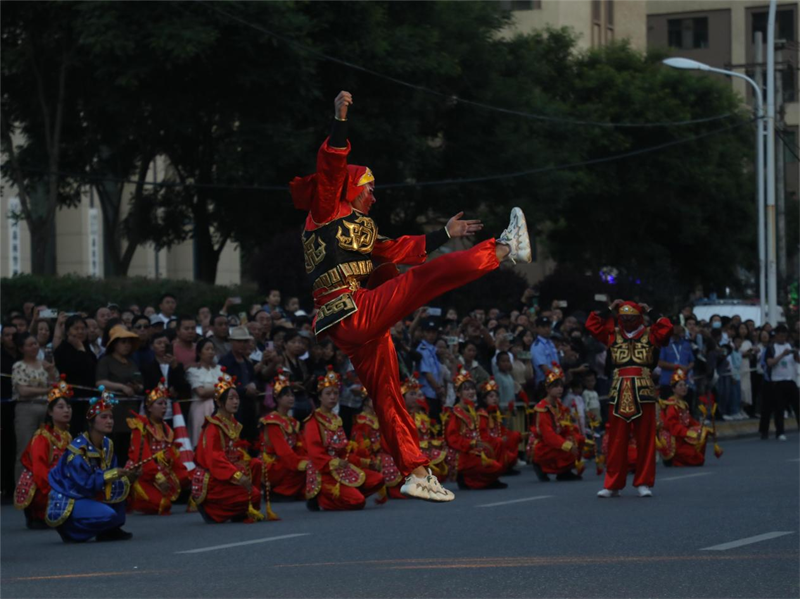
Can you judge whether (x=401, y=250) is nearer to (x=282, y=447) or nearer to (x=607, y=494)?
(x=282, y=447)

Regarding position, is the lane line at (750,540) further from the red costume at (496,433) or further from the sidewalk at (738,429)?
the sidewalk at (738,429)

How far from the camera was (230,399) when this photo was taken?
14.7 m

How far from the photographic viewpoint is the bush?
25.7 meters

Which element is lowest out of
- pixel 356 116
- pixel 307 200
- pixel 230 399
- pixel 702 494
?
pixel 702 494

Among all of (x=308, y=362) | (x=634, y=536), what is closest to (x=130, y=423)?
(x=308, y=362)

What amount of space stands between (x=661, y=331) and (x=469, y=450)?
3.17m

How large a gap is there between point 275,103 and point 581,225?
2221 centimetres

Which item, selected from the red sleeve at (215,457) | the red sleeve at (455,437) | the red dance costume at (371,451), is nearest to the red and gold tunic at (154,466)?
the red sleeve at (215,457)

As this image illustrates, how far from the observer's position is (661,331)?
49.2ft

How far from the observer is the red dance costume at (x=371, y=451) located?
16.1 m

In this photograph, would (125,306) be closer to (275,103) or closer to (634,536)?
(275,103)

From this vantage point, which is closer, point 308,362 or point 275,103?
point 308,362

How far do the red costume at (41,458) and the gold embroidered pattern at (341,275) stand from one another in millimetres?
6277

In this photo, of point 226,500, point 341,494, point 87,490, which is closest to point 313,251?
point 87,490
